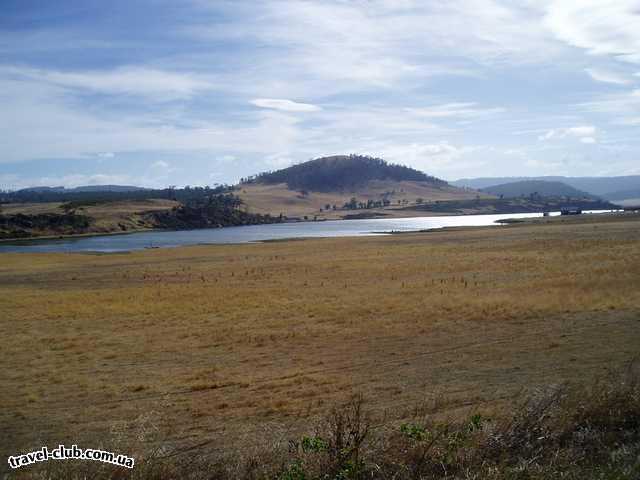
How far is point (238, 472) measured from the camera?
6.65m

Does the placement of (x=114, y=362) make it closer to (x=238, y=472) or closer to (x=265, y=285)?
(x=238, y=472)

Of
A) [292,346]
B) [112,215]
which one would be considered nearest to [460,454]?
[292,346]

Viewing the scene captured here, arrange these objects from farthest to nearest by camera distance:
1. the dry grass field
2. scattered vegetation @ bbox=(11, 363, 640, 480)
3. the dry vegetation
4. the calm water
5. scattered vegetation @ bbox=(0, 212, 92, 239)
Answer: the dry vegetation → scattered vegetation @ bbox=(0, 212, 92, 239) → the calm water → the dry grass field → scattered vegetation @ bbox=(11, 363, 640, 480)

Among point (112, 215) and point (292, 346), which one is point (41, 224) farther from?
point (292, 346)

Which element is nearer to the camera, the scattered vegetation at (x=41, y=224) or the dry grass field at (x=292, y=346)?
the dry grass field at (x=292, y=346)

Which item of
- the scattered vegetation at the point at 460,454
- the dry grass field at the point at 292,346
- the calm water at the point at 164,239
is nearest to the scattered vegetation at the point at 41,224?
the calm water at the point at 164,239

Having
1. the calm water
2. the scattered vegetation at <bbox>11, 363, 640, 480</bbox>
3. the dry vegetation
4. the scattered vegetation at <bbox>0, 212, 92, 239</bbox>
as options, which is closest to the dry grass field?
the scattered vegetation at <bbox>11, 363, 640, 480</bbox>

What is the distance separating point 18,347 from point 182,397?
384 inches

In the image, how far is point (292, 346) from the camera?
18.0 m

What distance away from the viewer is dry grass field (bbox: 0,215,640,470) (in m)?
11.4

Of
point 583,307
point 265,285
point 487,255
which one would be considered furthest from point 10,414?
point 487,255

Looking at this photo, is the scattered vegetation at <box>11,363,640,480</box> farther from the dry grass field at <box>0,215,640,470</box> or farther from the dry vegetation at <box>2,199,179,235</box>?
the dry vegetation at <box>2,199,179,235</box>

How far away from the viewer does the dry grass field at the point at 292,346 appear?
11.4 meters

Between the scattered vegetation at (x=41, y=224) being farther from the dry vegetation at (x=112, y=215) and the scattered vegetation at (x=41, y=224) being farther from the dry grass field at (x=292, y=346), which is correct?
the dry grass field at (x=292, y=346)
